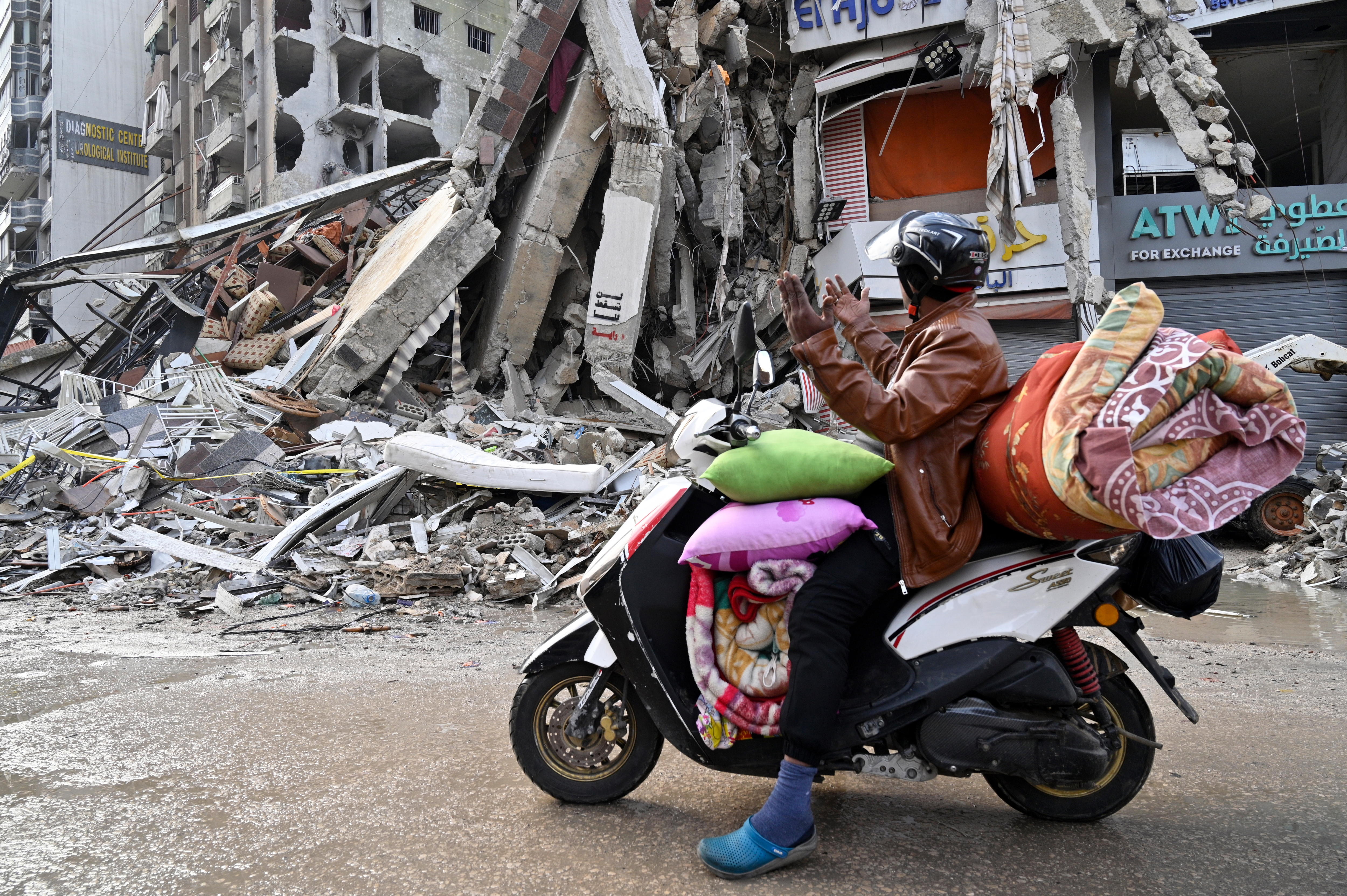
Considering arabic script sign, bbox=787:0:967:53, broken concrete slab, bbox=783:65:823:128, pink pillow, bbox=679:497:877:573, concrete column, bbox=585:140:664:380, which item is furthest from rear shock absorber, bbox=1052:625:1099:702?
broken concrete slab, bbox=783:65:823:128

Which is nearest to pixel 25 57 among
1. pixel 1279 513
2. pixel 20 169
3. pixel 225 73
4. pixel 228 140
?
pixel 20 169

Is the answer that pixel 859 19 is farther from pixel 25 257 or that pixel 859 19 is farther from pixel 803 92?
pixel 25 257

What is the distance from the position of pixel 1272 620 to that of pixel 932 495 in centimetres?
560

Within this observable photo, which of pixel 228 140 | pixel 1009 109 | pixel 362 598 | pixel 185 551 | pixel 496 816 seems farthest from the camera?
pixel 228 140

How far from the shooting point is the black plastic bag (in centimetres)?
222

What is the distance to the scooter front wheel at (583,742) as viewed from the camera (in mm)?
2576

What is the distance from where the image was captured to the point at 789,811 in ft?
6.97

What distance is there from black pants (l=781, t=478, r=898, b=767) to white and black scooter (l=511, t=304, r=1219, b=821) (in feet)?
0.43

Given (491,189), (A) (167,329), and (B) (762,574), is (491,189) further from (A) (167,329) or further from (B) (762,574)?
(B) (762,574)

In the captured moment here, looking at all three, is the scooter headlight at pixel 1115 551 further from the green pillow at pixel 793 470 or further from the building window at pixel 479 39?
the building window at pixel 479 39

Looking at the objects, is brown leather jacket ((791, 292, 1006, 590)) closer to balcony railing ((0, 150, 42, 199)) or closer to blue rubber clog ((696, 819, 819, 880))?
blue rubber clog ((696, 819, 819, 880))

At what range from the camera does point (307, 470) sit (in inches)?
382

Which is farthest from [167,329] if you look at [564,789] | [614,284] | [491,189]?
[564,789]

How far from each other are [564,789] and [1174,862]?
1639 millimetres
